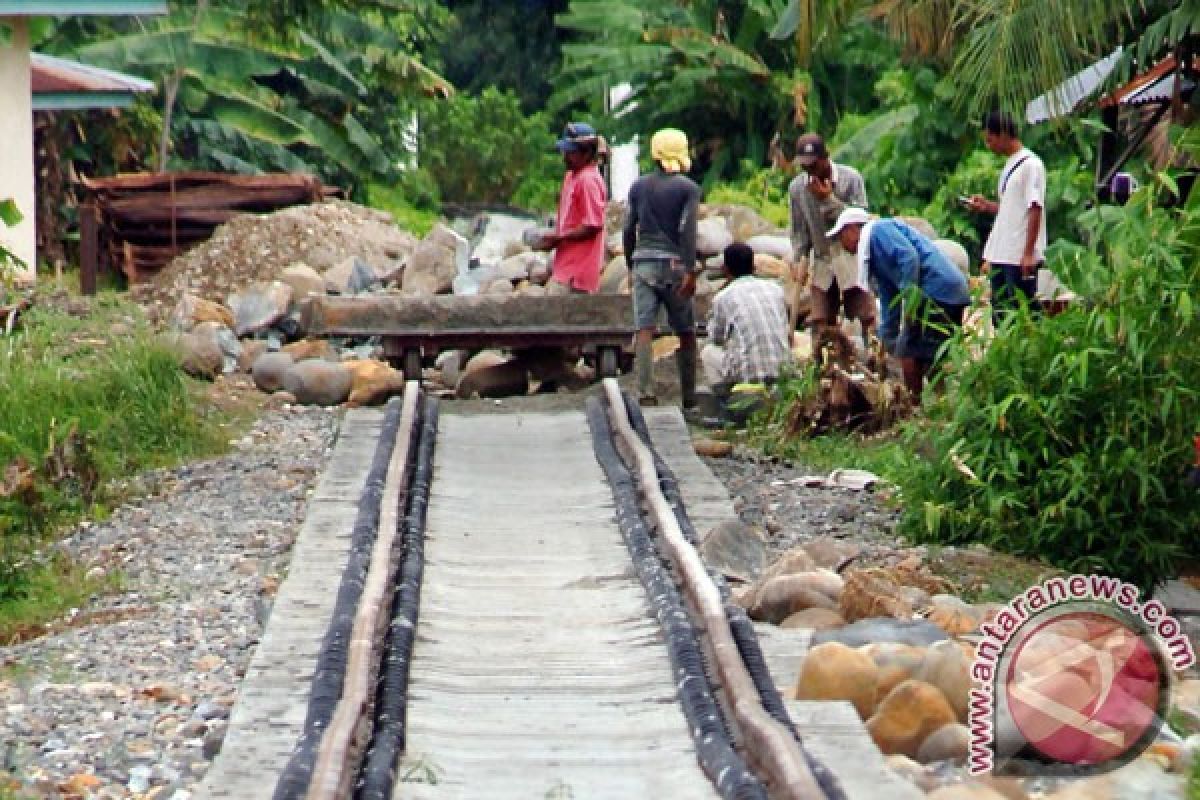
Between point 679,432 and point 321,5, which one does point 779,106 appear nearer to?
point 321,5

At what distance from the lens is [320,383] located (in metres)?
16.9

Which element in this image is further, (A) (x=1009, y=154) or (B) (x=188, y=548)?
(A) (x=1009, y=154)

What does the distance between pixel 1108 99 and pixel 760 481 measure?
21.6ft

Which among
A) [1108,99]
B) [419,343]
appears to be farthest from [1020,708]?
[1108,99]

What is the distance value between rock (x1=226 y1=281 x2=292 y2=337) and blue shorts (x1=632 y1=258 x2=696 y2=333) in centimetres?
562

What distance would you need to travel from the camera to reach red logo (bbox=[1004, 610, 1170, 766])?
6617 millimetres

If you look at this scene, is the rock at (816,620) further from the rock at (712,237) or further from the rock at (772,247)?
the rock at (772,247)

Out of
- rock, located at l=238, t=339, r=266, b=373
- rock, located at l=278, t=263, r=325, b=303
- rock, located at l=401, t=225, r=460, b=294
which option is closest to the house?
rock, located at l=278, t=263, r=325, b=303

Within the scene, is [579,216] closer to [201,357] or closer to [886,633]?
[201,357]

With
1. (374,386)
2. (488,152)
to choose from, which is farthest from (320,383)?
(488,152)

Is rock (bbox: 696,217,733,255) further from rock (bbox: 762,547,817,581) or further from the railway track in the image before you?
rock (bbox: 762,547,817,581)

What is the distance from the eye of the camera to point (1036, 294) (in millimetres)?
12734

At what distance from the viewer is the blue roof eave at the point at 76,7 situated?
70.1 ft

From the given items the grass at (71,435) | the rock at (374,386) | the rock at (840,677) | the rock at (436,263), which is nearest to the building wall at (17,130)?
the rock at (436,263)
